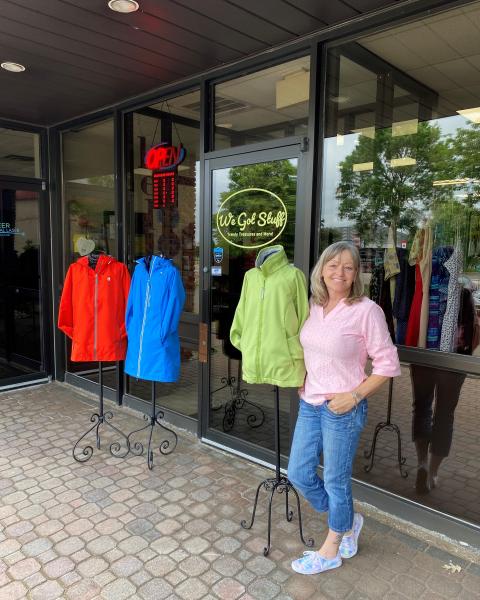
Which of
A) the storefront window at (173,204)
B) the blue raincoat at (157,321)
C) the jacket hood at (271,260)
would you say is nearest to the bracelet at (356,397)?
the jacket hood at (271,260)

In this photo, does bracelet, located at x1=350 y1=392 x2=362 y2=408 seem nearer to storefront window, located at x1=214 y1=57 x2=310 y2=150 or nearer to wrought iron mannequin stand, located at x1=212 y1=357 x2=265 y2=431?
wrought iron mannequin stand, located at x1=212 y1=357 x2=265 y2=431

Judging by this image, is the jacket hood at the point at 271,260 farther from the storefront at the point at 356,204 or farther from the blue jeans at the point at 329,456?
the blue jeans at the point at 329,456

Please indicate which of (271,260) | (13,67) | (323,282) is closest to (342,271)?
(323,282)

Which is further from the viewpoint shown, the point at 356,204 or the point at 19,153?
the point at 19,153

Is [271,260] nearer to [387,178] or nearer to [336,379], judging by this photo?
[336,379]

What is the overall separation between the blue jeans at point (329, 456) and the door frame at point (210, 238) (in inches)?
36.4

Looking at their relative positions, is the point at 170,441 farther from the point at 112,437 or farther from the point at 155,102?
the point at 155,102

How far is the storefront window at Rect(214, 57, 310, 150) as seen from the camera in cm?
321

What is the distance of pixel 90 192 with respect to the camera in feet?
16.7

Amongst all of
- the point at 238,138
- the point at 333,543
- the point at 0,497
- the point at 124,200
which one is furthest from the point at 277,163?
Answer: the point at 0,497

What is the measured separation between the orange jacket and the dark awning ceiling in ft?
4.84

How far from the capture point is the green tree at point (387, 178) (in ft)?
9.98

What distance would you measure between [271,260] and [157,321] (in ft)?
3.92

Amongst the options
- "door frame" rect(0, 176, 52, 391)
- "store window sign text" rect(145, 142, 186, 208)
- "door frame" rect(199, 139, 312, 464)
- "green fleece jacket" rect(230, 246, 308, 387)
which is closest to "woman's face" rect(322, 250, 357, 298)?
"green fleece jacket" rect(230, 246, 308, 387)
